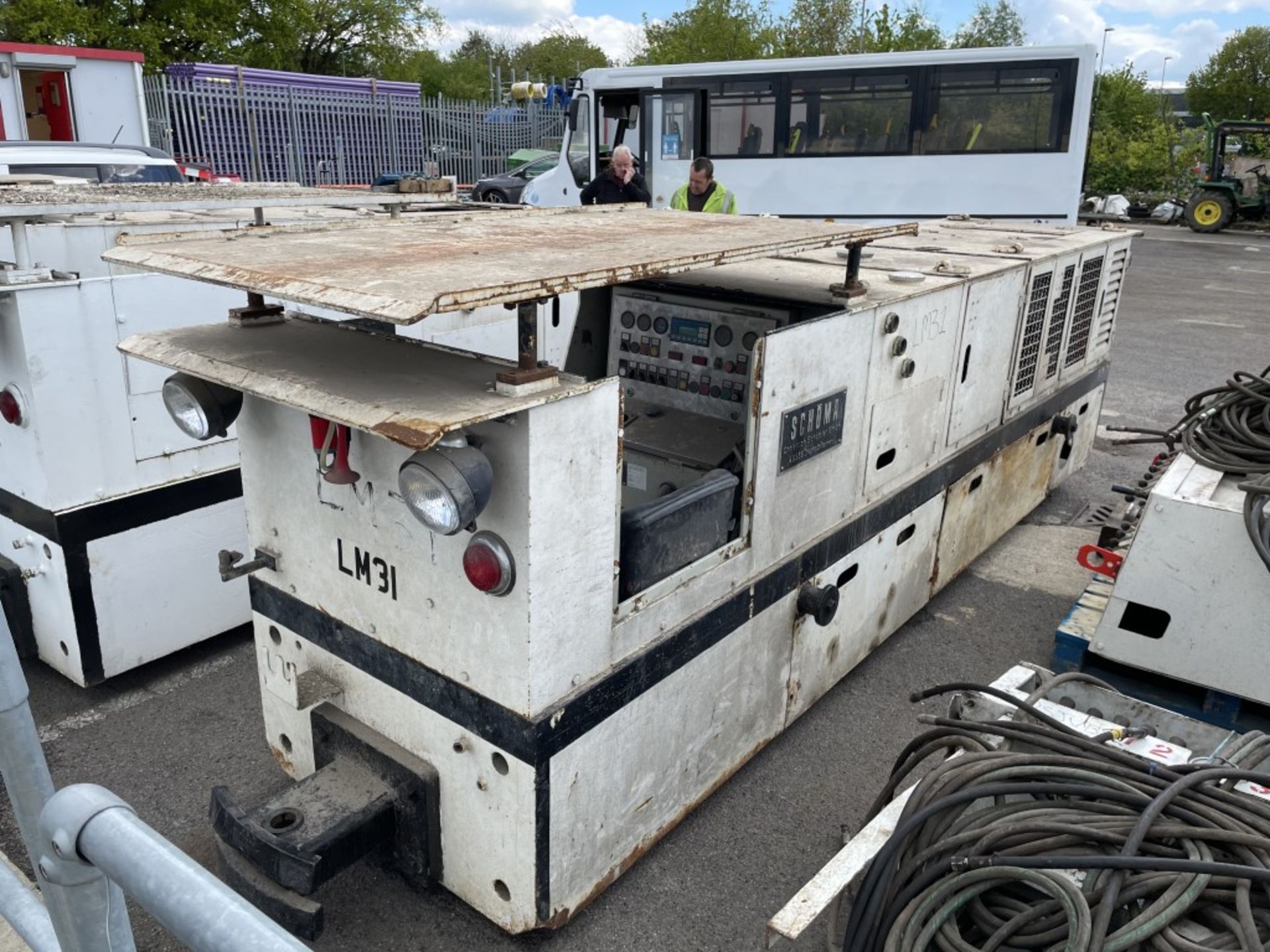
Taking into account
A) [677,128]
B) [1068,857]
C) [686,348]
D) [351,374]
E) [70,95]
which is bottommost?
[1068,857]

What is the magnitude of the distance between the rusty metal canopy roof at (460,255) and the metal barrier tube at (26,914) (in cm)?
100

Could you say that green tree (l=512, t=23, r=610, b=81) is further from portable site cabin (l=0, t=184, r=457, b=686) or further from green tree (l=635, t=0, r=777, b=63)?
portable site cabin (l=0, t=184, r=457, b=686)

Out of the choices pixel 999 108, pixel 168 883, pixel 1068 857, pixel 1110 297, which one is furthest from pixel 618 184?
pixel 168 883

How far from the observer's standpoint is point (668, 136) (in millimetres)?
11945

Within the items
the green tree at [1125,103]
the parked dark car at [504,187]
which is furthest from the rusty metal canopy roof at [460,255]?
the green tree at [1125,103]

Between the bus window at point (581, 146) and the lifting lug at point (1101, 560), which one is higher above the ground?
→ the bus window at point (581, 146)

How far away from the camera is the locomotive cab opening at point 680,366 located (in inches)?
129

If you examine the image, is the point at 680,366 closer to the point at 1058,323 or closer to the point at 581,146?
the point at 1058,323

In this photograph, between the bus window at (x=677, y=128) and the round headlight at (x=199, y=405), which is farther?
the bus window at (x=677, y=128)

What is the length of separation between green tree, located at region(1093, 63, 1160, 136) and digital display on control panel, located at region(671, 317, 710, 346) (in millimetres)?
33217

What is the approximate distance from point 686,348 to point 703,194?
12.0 feet

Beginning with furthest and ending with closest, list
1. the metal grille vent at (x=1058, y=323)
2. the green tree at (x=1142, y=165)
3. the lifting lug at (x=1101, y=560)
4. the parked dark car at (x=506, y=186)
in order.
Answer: the green tree at (x=1142, y=165) < the parked dark car at (x=506, y=186) < the metal grille vent at (x=1058, y=323) < the lifting lug at (x=1101, y=560)

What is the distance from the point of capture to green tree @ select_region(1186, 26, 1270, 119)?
34.2m

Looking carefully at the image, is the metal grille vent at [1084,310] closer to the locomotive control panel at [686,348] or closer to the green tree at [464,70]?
the locomotive control panel at [686,348]
